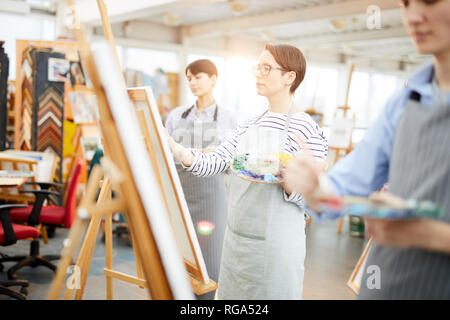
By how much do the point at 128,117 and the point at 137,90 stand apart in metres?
0.70

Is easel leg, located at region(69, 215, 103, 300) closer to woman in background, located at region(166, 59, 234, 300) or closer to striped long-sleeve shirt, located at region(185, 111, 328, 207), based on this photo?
striped long-sleeve shirt, located at region(185, 111, 328, 207)

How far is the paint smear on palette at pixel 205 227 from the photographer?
305 centimetres

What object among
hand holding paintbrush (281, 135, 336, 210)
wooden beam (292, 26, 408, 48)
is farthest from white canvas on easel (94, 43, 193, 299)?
wooden beam (292, 26, 408, 48)

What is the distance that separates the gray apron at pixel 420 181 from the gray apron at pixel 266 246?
636mm

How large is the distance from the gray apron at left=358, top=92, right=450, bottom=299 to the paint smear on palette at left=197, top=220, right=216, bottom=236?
6.59 feet

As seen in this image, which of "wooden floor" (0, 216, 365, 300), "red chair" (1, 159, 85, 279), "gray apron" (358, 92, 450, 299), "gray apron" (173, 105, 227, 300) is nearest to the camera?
"gray apron" (358, 92, 450, 299)

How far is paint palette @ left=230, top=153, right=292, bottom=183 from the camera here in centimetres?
168

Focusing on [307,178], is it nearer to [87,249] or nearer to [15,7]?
[87,249]

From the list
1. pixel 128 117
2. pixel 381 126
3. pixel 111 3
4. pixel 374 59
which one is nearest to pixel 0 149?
pixel 111 3

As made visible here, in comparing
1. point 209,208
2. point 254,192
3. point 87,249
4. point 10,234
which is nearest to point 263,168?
point 254,192

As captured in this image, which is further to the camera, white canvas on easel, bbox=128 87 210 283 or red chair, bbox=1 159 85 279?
red chair, bbox=1 159 85 279

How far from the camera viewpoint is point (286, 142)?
179 centimetres
